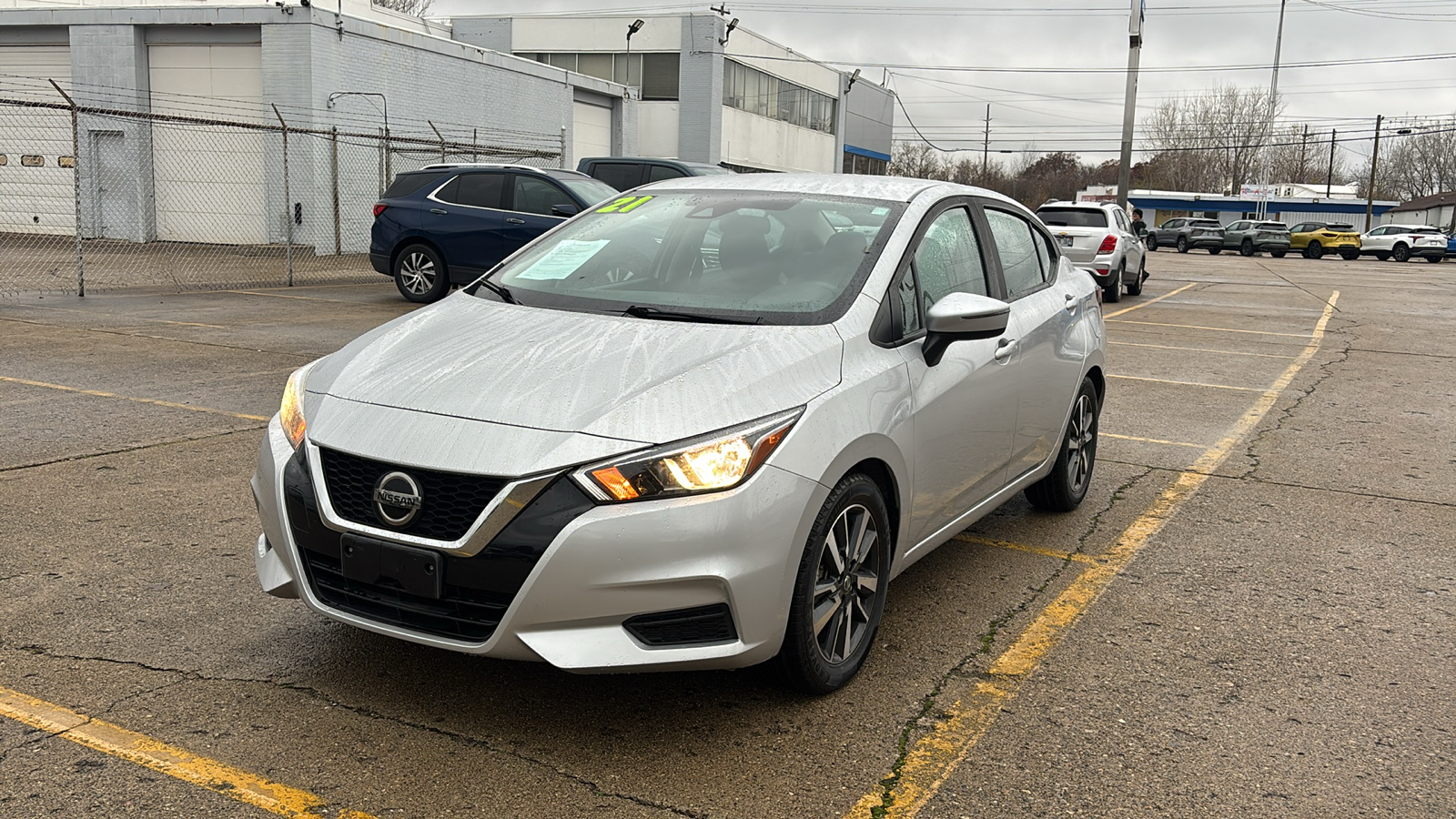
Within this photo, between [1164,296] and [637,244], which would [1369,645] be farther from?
[1164,296]

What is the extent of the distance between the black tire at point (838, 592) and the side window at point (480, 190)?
454 inches

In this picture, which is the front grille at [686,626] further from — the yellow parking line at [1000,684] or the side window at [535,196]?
the side window at [535,196]

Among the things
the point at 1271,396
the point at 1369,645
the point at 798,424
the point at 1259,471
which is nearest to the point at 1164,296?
the point at 1271,396

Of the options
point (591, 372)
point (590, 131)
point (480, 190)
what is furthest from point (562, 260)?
point (590, 131)

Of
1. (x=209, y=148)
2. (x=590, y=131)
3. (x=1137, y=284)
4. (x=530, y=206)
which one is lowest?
(x=1137, y=284)

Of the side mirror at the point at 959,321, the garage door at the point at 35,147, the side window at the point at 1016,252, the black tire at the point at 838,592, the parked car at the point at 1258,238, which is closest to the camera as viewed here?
the black tire at the point at 838,592

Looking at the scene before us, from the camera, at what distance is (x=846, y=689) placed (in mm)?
3750

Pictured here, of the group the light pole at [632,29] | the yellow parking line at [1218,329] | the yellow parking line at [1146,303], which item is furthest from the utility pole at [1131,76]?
the light pole at [632,29]

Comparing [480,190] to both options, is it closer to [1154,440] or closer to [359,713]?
[1154,440]

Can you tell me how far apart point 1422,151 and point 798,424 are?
436 ft

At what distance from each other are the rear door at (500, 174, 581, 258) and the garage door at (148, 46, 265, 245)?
1231 centimetres

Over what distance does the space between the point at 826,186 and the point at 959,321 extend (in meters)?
1.05

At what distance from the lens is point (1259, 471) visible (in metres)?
6.97

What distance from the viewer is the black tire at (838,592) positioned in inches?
134
